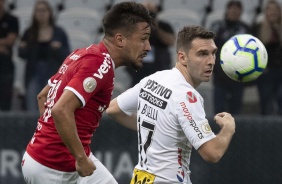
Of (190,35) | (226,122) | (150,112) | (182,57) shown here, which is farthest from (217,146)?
(190,35)

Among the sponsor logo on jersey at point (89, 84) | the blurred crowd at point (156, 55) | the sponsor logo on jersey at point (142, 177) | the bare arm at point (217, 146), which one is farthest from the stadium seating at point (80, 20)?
Result: the bare arm at point (217, 146)

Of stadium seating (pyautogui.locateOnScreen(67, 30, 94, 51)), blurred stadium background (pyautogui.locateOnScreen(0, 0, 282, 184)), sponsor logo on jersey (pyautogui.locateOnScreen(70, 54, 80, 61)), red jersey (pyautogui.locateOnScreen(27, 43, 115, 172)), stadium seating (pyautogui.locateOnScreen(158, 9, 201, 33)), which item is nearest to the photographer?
red jersey (pyautogui.locateOnScreen(27, 43, 115, 172))

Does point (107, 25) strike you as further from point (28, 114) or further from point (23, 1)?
point (23, 1)

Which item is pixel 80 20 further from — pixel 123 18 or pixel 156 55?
pixel 123 18

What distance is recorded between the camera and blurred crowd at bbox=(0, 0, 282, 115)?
10.7 m

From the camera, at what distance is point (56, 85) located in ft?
20.7

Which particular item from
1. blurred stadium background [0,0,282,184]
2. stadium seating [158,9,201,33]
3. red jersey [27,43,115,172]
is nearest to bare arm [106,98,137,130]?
red jersey [27,43,115,172]

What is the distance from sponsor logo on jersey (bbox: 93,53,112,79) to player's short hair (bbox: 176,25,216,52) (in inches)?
21.0

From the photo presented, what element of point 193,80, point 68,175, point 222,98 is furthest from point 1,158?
point 193,80

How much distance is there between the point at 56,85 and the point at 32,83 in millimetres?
4626

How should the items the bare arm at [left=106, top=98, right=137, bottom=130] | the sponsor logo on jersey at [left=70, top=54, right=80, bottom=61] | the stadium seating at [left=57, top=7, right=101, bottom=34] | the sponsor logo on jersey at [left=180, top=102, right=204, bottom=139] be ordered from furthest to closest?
the stadium seating at [left=57, top=7, right=101, bottom=34] → the bare arm at [left=106, top=98, right=137, bottom=130] → the sponsor logo on jersey at [left=70, top=54, right=80, bottom=61] → the sponsor logo on jersey at [left=180, top=102, right=204, bottom=139]

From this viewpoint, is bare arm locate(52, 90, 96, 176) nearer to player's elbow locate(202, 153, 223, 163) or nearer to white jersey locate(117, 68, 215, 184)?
white jersey locate(117, 68, 215, 184)

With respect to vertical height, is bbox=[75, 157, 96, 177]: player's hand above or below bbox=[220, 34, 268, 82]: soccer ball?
below

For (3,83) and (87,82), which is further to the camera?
(3,83)
